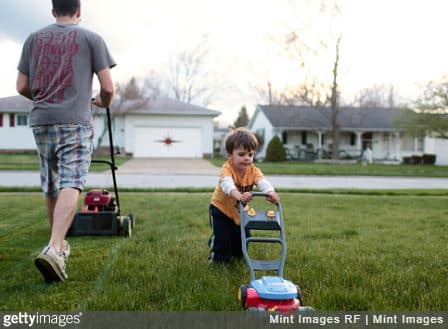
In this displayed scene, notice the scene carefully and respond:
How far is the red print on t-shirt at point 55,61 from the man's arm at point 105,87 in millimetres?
246

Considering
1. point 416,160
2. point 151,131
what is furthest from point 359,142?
point 151,131

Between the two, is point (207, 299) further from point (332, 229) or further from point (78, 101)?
point (332, 229)

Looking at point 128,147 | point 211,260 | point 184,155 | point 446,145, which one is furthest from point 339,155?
point 211,260

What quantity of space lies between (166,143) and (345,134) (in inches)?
576

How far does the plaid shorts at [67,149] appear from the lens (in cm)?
382

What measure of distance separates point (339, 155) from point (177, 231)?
3429 cm

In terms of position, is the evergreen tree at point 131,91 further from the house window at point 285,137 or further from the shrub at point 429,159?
the shrub at point 429,159

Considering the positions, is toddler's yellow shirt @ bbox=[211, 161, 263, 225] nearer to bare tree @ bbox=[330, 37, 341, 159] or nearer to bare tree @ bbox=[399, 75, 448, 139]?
bare tree @ bbox=[399, 75, 448, 139]

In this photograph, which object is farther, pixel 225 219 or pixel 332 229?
pixel 332 229

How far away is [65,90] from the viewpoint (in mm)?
3861

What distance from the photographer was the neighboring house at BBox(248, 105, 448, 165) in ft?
127

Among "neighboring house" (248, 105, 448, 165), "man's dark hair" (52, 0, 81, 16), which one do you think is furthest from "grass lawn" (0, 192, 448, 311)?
"neighboring house" (248, 105, 448, 165)

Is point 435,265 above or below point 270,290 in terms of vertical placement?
below

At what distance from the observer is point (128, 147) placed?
3541cm
